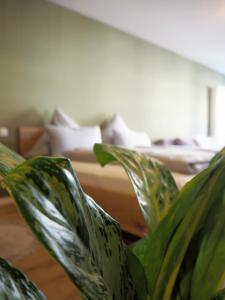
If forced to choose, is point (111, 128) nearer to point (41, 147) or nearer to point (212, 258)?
point (41, 147)

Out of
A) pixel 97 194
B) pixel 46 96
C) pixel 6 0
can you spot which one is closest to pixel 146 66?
pixel 46 96

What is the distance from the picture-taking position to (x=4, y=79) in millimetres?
2721

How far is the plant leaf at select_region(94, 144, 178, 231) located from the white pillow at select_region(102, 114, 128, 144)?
2.88 metres

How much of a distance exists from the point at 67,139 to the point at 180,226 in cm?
255

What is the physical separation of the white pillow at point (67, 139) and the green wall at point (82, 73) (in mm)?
349

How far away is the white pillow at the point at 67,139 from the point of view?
2797 millimetres

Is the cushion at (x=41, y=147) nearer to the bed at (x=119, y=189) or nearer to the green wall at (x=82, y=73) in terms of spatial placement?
the green wall at (x=82, y=73)

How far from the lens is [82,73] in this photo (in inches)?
135

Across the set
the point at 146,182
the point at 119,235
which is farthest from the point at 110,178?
the point at 119,235

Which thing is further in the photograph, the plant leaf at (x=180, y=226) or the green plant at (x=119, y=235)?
the plant leaf at (x=180, y=226)

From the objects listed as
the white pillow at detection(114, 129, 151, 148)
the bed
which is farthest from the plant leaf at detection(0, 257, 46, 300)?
the white pillow at detection(114, 129, 151, 148)

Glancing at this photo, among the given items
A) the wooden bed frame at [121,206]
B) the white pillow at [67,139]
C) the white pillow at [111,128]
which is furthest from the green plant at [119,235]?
the white pillow at [111,128]

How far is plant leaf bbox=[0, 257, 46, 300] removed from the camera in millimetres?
233

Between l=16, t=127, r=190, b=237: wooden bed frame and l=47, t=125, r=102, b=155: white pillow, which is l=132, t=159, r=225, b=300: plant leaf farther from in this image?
l=47, t=125, r=102, b=155: white pillow
